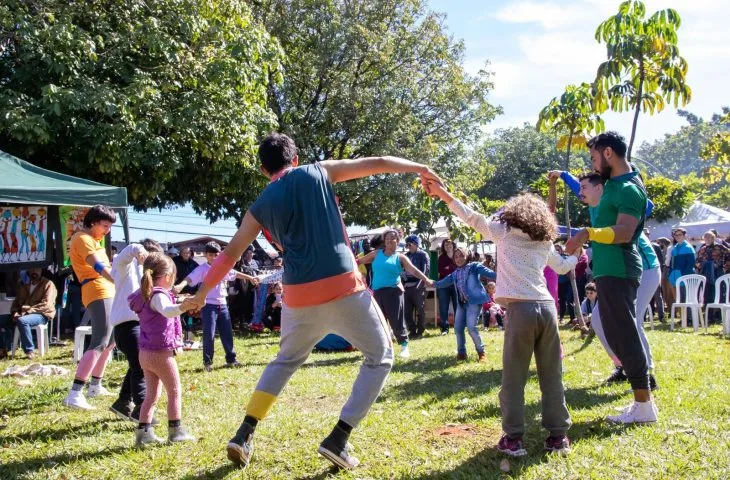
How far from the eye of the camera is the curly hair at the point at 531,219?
3.95 m

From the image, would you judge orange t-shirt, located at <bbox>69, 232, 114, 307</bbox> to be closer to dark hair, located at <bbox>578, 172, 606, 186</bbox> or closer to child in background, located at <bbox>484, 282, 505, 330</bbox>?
dark hair, located at <bbox>578, 172, 606, 186</bbox>

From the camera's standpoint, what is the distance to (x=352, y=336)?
12.5 feet

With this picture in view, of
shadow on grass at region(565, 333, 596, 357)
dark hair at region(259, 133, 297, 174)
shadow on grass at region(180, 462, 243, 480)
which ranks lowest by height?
shadow on grass at region(180, 462, 243, 480)

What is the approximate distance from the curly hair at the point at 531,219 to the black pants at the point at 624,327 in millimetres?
907

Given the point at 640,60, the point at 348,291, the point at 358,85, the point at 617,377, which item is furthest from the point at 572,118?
the point at 358,85

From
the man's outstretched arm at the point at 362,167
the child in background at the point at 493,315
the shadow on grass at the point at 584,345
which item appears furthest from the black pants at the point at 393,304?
the man's outstretched arm at the point at 362,167

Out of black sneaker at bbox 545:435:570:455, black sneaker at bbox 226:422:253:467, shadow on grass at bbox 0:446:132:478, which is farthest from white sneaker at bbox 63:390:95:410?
black sneaker at bbox 545:435:570:455

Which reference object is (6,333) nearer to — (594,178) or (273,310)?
(273,310)

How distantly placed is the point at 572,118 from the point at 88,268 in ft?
23.7

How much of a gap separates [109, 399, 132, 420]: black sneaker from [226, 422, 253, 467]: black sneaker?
74.5 inches

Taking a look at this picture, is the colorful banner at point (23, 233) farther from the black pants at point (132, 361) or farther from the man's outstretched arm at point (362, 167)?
the man's outstretched arm at point (362, 167)

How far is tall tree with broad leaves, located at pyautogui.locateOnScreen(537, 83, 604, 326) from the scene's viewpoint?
9398mm

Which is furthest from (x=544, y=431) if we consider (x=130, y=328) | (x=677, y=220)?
(x=677, y=220)

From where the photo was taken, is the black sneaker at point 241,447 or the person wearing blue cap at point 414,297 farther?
the person wearing blue cap at point 414,297
